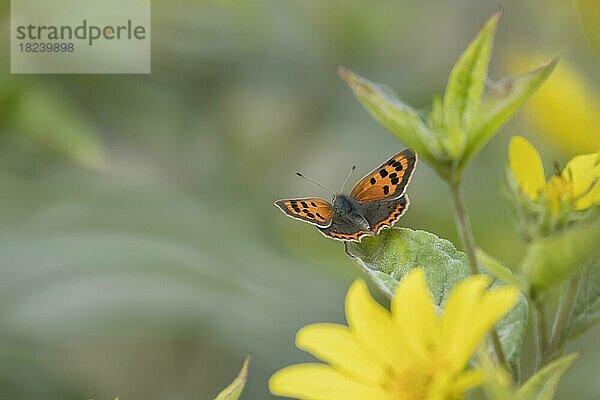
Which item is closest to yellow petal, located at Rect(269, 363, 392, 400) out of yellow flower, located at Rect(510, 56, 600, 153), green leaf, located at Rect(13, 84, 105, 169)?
yellow flower, located at Rect(510, 56, 600, 153)

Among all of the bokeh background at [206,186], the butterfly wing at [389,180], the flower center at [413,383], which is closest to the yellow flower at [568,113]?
the bokeh background at [206,186]

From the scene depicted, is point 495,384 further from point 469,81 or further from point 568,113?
point 568,113

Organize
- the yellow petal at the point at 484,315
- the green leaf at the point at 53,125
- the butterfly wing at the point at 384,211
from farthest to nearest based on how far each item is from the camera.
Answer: the green leaf at the point at 53,125
the butterfly wing at the point at 384,211
the yellow petal at the point at 484,315

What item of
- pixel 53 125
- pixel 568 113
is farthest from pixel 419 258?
pixel 53 125

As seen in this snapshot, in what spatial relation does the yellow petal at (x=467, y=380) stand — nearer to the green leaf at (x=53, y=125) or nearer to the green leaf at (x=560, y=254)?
the green leaf at (x=560, y=254)

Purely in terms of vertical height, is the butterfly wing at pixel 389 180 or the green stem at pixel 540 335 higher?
the butterfly wing at pixel 389 180

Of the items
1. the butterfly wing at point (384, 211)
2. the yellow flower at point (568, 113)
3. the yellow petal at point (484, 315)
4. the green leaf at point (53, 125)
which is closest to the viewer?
the yellow petal at point (484, 315)
